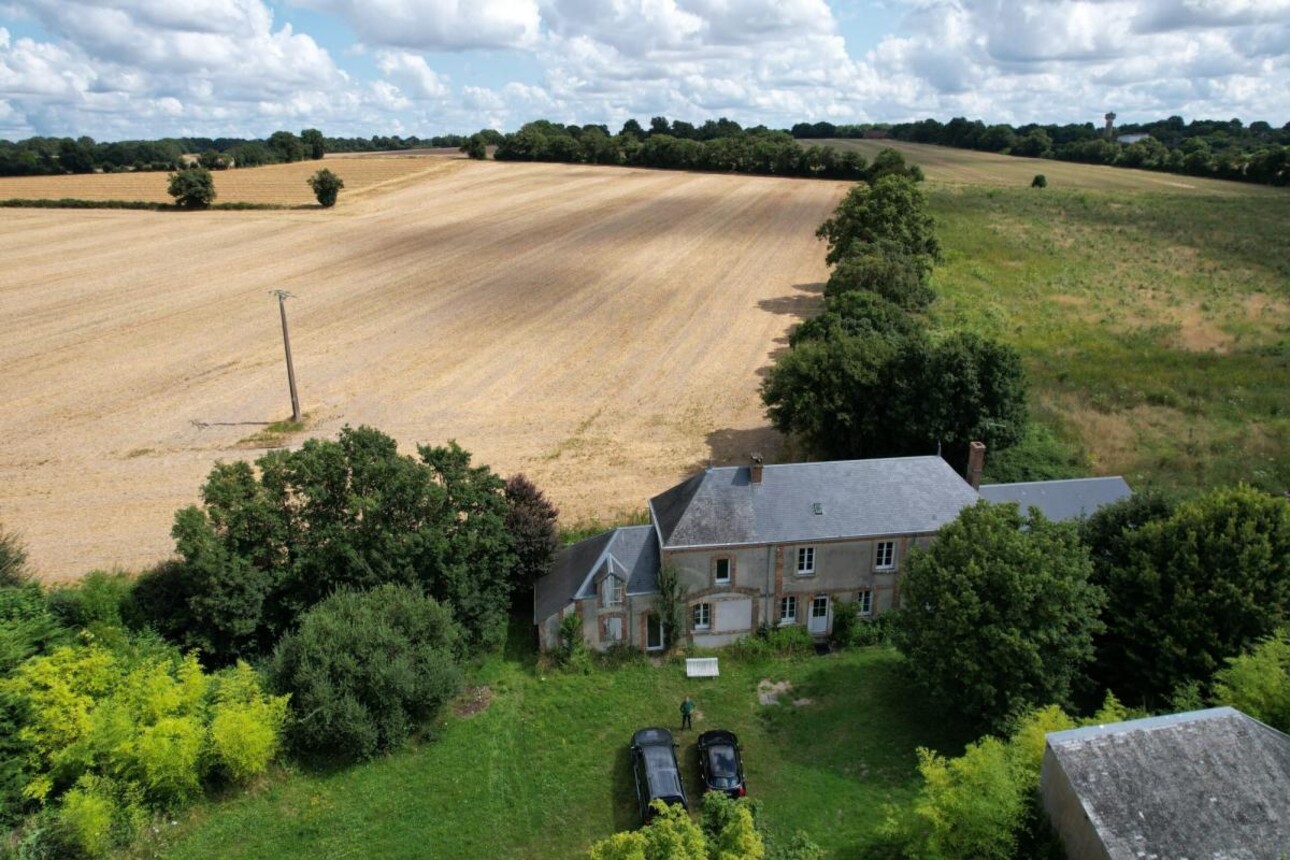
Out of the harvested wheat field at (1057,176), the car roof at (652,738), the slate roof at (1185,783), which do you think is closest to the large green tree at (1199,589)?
the slate roof at (1185,783)

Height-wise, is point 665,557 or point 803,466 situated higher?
point 803,466

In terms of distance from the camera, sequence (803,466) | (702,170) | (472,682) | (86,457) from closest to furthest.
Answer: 1. (472,682)
2. (803,466)
3. (86,457)
4. (702,170)

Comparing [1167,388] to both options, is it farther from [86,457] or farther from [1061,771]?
[86,457]

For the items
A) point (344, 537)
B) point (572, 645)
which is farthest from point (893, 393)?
point (344, 537)

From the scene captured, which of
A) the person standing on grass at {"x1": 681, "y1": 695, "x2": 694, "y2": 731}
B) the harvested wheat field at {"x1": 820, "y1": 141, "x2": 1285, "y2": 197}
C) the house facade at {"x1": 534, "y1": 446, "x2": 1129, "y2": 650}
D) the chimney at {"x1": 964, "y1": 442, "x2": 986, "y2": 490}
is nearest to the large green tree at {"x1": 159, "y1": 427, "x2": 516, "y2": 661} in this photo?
the house facade at {"x1": 534, "y1": 446, "x2": 1129, "y2": 650}

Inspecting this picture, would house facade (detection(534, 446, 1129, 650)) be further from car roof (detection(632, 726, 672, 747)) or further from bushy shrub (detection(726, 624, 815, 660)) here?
car roof (detection(632, 726, 672, 747))

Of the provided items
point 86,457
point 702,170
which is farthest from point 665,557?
point 702,170
